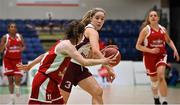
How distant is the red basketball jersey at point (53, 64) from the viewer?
Answer: 4.86 m

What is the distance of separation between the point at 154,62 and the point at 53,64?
4.35m

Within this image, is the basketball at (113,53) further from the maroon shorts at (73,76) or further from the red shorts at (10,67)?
the red shorts at (10,67)

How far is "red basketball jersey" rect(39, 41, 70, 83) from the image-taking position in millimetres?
4859

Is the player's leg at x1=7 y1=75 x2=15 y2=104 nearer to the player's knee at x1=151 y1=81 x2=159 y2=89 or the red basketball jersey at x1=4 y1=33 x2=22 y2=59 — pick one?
the red basketball jersey at x1=4 y1=33 x2=22 y2=59

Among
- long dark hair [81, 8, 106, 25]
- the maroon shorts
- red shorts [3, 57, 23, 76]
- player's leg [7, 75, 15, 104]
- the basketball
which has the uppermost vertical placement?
long dark hair [81, 8, 106, 25]

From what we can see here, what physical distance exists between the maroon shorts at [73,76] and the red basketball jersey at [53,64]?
1370 millimetres

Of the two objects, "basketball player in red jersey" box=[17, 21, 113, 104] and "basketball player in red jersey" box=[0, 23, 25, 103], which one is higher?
"basketball player in red jersey" box=[17, 21, 113, 104]

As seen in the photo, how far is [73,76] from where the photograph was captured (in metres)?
6.30

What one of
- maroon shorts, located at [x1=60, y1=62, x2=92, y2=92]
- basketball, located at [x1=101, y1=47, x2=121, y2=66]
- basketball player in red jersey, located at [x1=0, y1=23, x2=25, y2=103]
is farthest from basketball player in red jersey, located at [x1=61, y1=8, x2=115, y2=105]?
basketball player in red jersey, located at [x1=0, y1=23, x2=25, y2=103]

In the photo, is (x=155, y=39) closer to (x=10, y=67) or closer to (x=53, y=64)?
(x=10, y=67)

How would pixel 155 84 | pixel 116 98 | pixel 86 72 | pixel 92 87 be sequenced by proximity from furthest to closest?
pixel 116 98
pixel 155 84
pixel 86 72
pixel 92 87

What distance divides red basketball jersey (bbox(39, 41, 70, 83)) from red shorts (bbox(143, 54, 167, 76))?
13.8 feet

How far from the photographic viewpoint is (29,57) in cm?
1862

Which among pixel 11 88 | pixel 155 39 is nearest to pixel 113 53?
pixel 155 39
